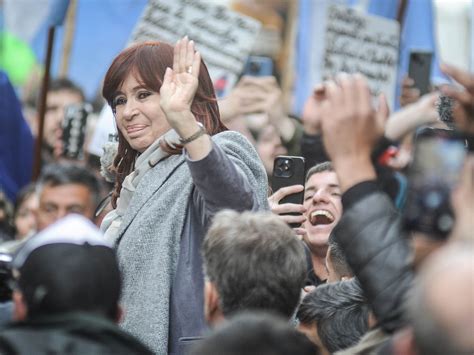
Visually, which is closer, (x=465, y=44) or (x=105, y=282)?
(x=105, y=282)

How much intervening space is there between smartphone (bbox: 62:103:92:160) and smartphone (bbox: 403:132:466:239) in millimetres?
6637

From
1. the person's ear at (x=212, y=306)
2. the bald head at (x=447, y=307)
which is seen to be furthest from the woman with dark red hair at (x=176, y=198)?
the bald head at (x=447, y=307)

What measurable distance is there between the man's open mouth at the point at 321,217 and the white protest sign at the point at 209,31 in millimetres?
3664

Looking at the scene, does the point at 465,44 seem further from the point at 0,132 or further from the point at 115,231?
the point at 115,231

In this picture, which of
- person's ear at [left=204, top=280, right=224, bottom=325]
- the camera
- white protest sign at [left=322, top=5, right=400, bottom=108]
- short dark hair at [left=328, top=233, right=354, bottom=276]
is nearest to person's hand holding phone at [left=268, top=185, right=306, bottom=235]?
the camera

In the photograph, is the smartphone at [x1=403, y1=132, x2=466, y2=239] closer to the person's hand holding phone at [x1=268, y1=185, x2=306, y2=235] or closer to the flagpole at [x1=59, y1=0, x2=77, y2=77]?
the person's hand holding phone at [x1=268, y1=185, x2=306, y2=235]

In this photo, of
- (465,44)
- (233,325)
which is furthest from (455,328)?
(465,44)

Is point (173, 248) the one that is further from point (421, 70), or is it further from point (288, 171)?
point (421, 70)

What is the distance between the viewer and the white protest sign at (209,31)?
31.3 ft

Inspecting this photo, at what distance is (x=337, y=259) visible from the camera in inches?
205

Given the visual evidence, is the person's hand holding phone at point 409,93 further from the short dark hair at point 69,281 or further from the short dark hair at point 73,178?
the short dark hair at point 69,281

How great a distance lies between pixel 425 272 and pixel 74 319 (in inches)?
35.3

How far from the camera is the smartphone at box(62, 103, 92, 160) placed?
9.70 meters

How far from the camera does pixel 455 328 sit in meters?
2.59
